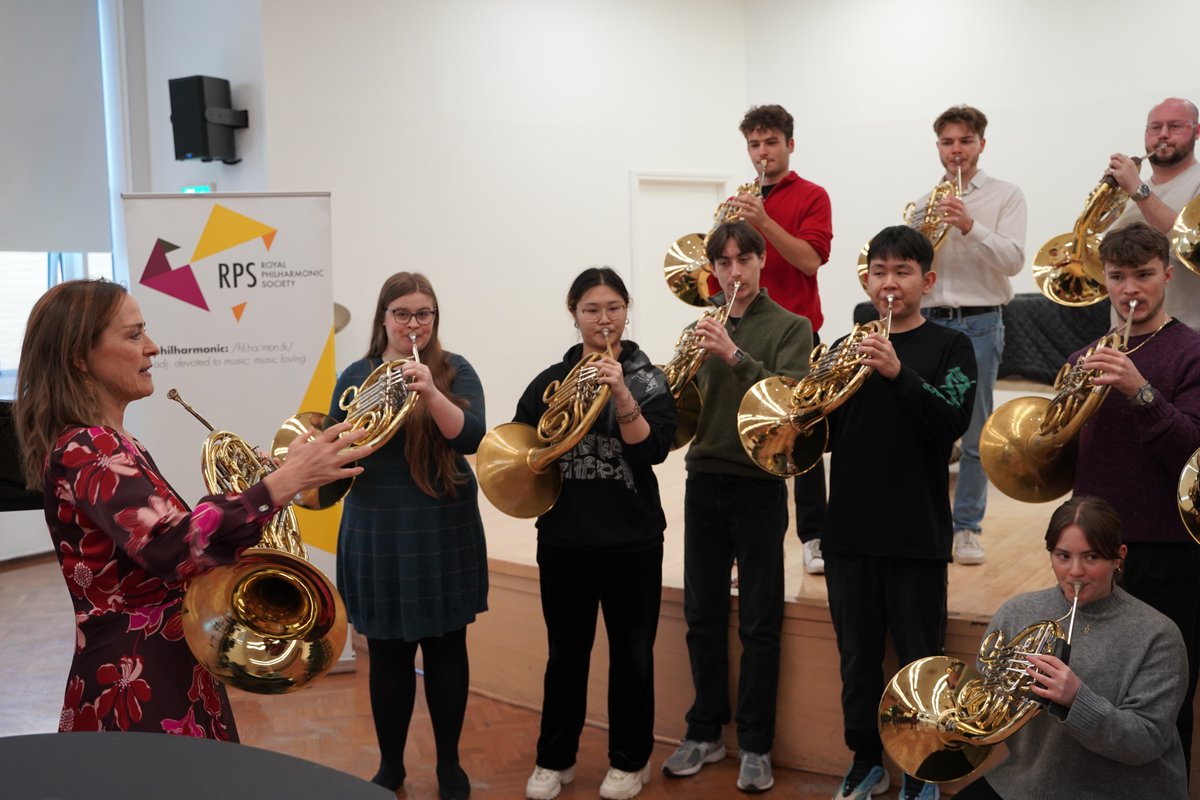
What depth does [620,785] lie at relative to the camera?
331 cm

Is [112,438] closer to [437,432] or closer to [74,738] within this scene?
[74,738]

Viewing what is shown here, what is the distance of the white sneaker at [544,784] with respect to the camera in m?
3.34

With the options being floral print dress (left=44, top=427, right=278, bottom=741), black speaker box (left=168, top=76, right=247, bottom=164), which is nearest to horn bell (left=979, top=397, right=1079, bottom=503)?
floral print dress (left=44, top=427, right=278, bottom=741)

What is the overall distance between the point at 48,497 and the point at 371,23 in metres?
4.66

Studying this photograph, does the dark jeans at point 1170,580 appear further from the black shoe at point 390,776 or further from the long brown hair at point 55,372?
the long brown hair at point 55,372

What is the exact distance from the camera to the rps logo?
4.40 metres

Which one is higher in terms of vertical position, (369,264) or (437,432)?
(369,264)

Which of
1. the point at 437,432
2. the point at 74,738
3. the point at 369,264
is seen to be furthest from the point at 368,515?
the point at 369,264

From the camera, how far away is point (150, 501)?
5.95 feet

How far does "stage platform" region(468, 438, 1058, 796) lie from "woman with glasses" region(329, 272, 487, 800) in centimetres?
88

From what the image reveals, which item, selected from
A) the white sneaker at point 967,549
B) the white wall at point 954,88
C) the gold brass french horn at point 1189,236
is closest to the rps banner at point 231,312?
the white sneaker at point 967,549

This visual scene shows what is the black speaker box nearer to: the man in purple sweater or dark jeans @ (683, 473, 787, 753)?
dark jeans @ (683, 473, 787, 753)

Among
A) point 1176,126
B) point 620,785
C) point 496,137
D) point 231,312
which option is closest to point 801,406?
point 620,785

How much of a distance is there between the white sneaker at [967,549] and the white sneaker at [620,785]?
4.49ft
